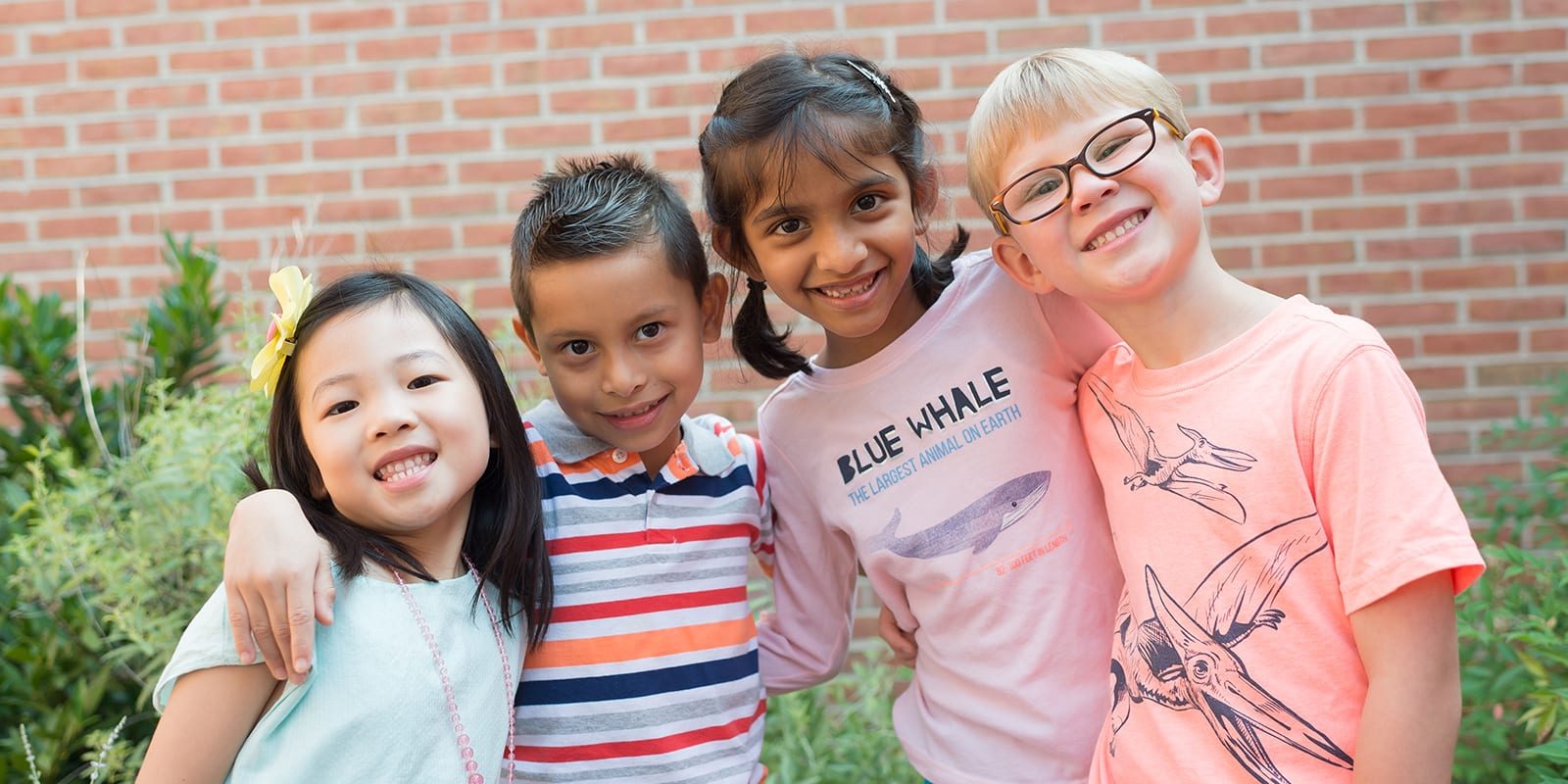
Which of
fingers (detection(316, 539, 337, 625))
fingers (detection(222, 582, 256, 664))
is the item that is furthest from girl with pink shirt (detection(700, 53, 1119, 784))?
fingers (detection(222, 582, 256, 664))

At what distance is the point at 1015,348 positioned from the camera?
6.07 feet

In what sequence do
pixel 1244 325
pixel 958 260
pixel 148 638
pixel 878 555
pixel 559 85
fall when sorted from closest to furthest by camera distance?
pixel 1244 325 < pixel 878 555 < pixel 958 260 < pixel 148 638 < pixel 559 85

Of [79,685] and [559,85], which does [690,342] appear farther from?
[559,85]

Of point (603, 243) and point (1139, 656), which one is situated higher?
point (603, 243)

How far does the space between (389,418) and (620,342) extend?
1.23ft

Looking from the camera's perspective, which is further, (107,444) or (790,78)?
(107,444)

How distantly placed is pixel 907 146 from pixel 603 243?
0.51 metres

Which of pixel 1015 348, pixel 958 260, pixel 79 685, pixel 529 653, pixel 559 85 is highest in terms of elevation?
pixel 559 85

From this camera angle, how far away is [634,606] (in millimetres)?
1783

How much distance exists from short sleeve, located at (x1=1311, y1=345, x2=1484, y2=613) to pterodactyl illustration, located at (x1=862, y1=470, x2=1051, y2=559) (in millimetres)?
478

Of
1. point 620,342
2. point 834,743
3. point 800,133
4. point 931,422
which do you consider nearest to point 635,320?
point 620,342

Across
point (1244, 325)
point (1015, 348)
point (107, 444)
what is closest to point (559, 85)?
point (107, 444)

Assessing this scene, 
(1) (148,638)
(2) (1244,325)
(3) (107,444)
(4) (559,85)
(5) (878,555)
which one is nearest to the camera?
(2) (1244,325)

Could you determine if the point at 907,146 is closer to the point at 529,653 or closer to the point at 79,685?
the point at 529,653
